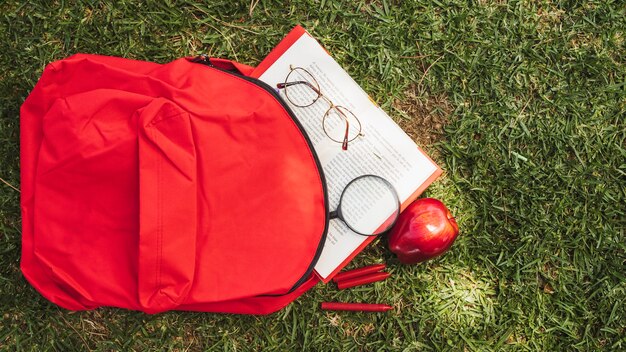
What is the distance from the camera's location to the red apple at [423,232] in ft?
5.68

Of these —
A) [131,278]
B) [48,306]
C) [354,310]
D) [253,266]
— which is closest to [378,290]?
[354,310]

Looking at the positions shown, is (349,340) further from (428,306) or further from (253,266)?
(253,266)

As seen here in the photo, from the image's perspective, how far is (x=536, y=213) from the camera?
1900 mm

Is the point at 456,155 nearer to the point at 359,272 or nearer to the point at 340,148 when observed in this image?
the point at 340,148

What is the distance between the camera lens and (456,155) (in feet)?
6.25

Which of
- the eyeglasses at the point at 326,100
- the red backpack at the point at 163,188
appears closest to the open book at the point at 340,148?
the eyeglasses at the point at 326,100

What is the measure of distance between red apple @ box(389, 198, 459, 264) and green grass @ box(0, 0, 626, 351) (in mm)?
117

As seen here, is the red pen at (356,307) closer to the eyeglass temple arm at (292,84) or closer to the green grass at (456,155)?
the green grass at (456,155)

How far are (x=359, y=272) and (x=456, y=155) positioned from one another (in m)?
0.57

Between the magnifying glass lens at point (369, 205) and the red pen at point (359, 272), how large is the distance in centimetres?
13

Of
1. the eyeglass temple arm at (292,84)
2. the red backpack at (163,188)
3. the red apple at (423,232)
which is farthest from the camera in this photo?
the eyeglass temple arm at (292,84)

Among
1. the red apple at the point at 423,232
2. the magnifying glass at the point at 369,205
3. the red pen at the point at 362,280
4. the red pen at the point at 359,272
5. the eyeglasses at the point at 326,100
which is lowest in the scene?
the red pen at the point at 362,280

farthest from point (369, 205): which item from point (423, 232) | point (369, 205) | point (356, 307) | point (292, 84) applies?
point (292, 84)

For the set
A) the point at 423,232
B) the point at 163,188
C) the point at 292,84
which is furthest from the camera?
the point at 292,84
